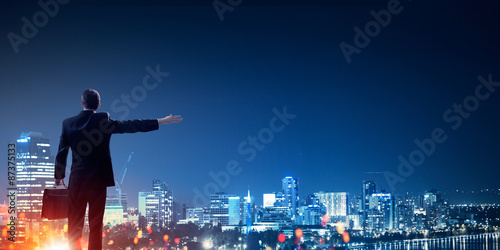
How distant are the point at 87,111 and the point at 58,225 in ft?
54.2

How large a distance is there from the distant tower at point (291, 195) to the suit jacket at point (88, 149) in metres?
47.9

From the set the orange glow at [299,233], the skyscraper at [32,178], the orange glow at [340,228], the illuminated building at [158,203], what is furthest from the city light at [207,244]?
the orange glow at [340,228]

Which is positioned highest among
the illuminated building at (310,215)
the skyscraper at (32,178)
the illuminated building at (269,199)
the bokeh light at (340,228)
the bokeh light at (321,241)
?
the skyscraper at (32,178)

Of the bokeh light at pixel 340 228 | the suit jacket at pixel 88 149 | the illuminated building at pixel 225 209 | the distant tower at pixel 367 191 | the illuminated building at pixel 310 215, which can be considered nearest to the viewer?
the suit jacket at pixel 88 149

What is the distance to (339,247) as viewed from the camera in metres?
35.1

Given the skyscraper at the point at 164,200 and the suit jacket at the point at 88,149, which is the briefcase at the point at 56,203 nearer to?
the suit jacket at the point at 88,149

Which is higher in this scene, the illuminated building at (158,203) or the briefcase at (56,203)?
the briefcase at (56,203)

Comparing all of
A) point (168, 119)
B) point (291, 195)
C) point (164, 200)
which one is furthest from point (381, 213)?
point (168, 119)

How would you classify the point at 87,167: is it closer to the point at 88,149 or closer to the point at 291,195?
the point at 88,149

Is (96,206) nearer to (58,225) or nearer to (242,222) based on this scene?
(58,225)

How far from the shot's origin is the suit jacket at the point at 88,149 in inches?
86.9

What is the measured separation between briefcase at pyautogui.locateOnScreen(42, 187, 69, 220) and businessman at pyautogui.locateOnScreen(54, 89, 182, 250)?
3cm

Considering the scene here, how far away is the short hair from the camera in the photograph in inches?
89.1

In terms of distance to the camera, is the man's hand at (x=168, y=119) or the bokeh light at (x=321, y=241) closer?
the man's hand at (x=168, y=119)
